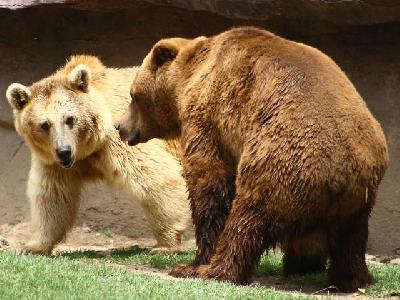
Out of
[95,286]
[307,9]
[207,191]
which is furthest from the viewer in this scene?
[307,9]

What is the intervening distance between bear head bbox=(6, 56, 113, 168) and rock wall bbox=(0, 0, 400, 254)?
1659mm

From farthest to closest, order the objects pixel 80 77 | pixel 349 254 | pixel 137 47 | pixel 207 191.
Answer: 1. pixel 137 47
2. pixel 80 77
3. pixel 207 191
4. pixel 349 254

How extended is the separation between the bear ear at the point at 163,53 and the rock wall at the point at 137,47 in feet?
7.89

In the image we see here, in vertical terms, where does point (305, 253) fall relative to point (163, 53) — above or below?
below

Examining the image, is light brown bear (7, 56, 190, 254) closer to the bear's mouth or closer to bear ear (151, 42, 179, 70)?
the bear's mouth

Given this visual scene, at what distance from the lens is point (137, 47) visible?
1357cm

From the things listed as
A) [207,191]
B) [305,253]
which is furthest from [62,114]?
[305,253]

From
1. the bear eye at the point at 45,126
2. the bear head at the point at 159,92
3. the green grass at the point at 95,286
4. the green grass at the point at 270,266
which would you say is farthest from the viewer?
the bear eye at the point at 45,126

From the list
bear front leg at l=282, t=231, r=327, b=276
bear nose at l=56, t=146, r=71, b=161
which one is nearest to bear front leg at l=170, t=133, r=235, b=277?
bear front leg at l=282, t=231, r=327, b=276

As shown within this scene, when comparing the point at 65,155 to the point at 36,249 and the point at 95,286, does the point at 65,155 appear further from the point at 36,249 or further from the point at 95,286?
the point at 95,286

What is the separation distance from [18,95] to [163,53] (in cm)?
242

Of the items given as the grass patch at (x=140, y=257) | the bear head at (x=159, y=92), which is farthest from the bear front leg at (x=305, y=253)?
the bear head at (x=159, y=92)

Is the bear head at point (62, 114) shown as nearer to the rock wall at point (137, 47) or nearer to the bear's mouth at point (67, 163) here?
the bear's mouth at point (67, 163)

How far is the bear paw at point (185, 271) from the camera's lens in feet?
28.3
